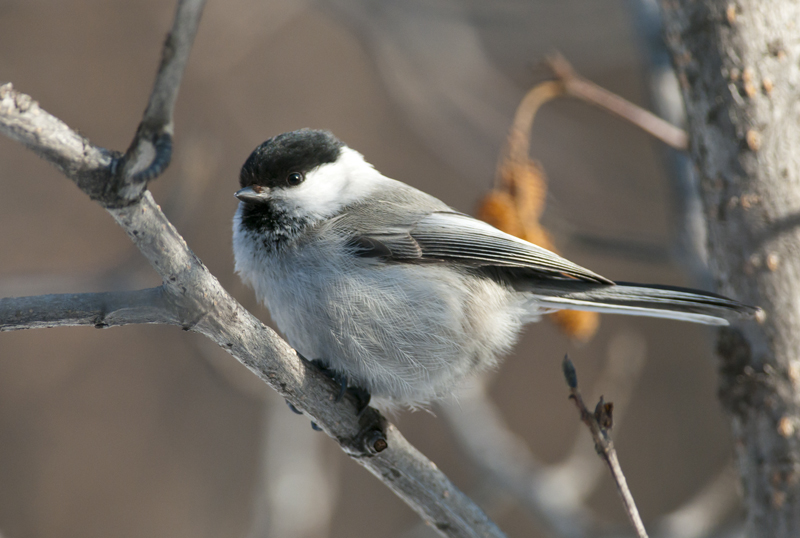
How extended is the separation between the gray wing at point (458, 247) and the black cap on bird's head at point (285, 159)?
246 millimetres

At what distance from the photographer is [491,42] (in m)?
4.00

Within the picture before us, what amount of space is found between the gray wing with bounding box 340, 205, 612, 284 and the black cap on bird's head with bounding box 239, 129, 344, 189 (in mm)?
246

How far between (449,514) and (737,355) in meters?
0.75

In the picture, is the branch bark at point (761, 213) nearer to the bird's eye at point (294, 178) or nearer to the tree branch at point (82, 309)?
the bird's eye at point (294, 178)

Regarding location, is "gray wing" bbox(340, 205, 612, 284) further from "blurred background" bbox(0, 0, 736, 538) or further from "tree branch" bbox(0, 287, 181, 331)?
"blurred background" bbox(0, 0, 736, 538)

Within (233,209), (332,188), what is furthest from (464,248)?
(233,209)

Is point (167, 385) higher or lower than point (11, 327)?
lower

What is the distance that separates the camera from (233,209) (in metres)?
3.62

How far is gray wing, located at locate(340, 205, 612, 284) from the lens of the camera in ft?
5.11

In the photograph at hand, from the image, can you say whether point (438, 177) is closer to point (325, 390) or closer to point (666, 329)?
point (666, 329)

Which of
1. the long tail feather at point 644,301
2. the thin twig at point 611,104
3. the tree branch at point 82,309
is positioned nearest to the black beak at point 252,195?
the tree branch at point 82,309

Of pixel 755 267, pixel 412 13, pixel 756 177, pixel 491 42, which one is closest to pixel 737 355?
pixel 755 267

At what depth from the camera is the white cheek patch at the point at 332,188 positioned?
163 centimetres

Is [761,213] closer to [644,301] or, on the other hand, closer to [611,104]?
[644,301]
